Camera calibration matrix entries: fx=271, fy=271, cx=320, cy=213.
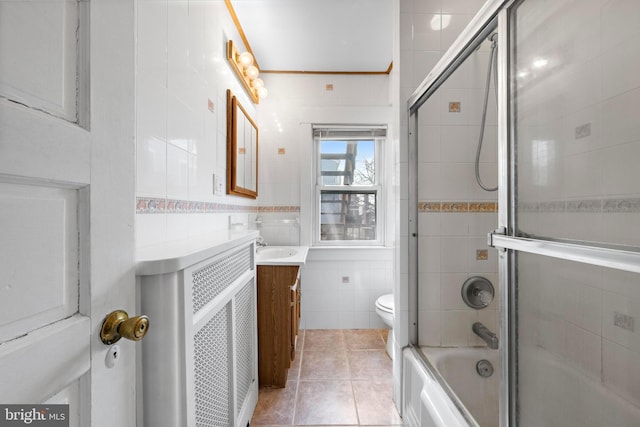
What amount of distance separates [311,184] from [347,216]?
1.64ft

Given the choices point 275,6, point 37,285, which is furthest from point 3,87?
point 275,6

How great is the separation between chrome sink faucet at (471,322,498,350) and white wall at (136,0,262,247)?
1499mm

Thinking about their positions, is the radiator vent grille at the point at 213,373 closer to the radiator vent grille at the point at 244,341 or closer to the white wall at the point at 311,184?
the radiator vent grille at the point at 244,341

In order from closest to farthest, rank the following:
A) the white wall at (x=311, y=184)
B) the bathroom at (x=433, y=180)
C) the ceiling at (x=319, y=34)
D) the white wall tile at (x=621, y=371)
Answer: the bathroom at (x=433, y=180)
the white wall tile at (x=621, y=371)
the ceiling at (x=319, y=34)
the white wall at (x=311, y=184)

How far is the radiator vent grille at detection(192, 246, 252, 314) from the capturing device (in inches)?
31.0

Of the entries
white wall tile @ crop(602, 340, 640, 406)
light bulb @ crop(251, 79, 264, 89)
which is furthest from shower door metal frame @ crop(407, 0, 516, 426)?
light bulb @ crop(251, 79, 264, 89)

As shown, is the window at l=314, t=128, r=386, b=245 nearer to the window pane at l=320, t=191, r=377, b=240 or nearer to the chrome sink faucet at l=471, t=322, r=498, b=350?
the window pane at l=320, t=191, r=377, b=240

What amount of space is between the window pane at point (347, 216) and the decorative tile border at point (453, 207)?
3.92 ft

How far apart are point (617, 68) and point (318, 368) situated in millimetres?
2055

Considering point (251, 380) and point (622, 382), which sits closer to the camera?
point (622, 382)

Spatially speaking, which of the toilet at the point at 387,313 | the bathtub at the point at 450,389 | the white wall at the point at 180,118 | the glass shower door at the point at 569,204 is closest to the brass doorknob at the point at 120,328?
the white wall at the point at 180,118

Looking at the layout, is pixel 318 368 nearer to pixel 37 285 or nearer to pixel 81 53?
pixel 37 285

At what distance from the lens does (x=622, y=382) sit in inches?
30.6

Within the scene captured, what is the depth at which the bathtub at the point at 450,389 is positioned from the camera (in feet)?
3.23
